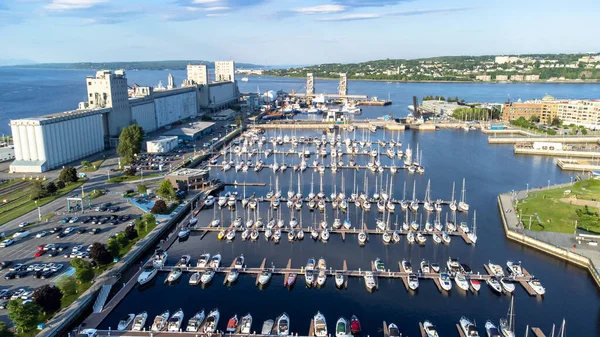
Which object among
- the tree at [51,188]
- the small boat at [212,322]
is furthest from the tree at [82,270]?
the tree at [51,188]

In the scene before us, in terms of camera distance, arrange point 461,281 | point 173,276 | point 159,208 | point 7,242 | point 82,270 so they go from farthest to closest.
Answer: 1. point 159,208
2. point 7,242
3. point 173,276
4. point 461,281
5. point 82,270

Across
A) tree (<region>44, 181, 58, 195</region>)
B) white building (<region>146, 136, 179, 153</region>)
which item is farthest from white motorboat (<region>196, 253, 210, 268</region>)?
white building (<region>146, 136, 179, 153</region>)

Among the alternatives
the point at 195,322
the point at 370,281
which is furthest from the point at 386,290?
the point at 195,322

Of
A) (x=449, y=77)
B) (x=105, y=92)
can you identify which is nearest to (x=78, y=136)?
(x=105, y=92)

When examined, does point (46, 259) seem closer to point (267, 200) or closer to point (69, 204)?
point (69, 204)

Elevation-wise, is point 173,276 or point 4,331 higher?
point 4,331

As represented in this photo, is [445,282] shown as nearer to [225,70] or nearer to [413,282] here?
[413,282]
